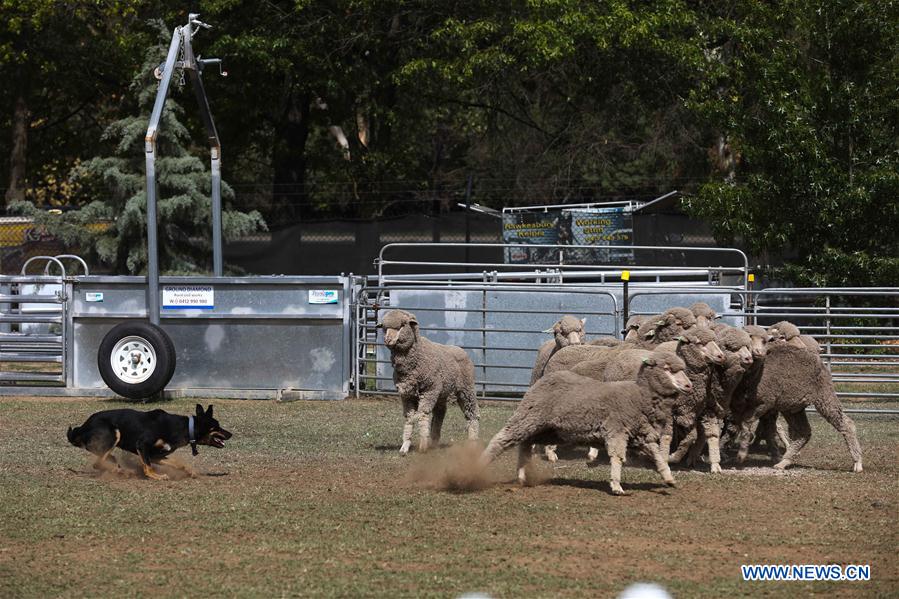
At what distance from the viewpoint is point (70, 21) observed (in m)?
31.1

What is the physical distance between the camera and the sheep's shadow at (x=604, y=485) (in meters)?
8.91

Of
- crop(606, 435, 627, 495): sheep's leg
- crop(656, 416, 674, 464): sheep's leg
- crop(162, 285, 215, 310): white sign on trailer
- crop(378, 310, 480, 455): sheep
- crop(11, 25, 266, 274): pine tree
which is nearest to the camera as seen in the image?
crop(606, 435, 627, 495): sheep's leg

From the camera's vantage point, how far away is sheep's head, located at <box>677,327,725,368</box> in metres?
9.55

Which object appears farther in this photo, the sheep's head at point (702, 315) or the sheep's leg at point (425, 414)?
the sheep's leg at point (425, 414)

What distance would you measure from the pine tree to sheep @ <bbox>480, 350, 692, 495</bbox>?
628 inches

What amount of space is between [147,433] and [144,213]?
15.4 meters

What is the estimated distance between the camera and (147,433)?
9.30 meters

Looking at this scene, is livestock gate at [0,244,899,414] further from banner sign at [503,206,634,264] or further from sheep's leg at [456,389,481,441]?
banner sign at [503,206,634,264]

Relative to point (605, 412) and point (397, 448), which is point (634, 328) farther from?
point (605, 412)

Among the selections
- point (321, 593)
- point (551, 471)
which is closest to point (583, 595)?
point (321, 593)

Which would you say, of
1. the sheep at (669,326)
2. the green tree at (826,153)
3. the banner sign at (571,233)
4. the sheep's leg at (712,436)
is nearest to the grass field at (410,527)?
the sheep's leg at (712,436)

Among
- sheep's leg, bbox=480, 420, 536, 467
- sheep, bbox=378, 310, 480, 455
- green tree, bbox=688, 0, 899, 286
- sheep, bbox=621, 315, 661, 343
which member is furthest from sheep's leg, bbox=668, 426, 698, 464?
green tree, bbox=688, 0, 899, 286

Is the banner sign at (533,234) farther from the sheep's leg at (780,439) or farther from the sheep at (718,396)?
the sheep at (718,396)

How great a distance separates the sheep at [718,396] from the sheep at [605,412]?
109 cm
